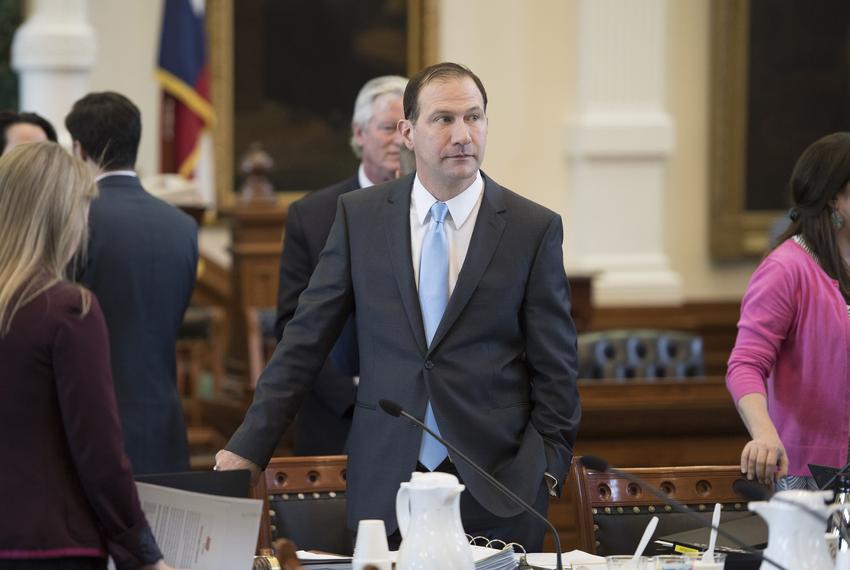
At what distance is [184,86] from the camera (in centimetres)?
949

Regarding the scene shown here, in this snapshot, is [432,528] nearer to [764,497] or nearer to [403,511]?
[403,511]

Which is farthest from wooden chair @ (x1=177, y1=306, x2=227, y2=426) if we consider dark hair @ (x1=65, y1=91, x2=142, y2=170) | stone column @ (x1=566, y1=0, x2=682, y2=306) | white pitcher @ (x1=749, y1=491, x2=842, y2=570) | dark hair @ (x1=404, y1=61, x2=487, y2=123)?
white pitcher @ (x1=749, y1=491, x2=842, y2=570)

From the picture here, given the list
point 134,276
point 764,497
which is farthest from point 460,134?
point 134,276

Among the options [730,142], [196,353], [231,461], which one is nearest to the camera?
[231,461]

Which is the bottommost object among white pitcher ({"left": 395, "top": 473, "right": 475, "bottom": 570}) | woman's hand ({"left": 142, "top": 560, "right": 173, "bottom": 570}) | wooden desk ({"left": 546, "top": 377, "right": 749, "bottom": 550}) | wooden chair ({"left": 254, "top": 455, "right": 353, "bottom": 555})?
wooden desk ({"left": 546, "top": 377, "right": 749, "bottom": 550})

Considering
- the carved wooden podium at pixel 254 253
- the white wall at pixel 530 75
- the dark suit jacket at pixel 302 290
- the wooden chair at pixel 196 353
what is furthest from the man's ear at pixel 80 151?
the white wall at pixel 530 75

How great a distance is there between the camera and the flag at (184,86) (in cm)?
945

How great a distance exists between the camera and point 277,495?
3439mm

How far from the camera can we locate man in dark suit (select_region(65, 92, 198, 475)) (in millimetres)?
3971

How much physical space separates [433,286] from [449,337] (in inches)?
5.1

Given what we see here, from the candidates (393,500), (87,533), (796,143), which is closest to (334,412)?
(393,500)

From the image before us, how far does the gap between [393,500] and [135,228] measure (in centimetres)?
132

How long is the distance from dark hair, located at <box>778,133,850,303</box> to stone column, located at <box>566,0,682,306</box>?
601 cm

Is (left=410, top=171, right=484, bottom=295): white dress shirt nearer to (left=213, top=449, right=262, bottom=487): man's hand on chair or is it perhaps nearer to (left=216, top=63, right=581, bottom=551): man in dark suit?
(left=216, top=63, right=581, bottom=551): man in dark suit
